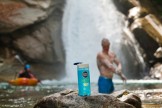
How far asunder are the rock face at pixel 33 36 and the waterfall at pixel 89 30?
1.17 metres

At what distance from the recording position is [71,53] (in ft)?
104

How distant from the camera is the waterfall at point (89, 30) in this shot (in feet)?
102

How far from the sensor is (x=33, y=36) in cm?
2906

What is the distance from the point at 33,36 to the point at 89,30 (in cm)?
595

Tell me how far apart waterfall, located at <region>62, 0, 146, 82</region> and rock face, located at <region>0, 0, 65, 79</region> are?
1.17 metres

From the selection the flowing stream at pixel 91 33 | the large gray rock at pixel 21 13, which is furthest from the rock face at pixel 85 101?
the flowing stream at pixel 91 33

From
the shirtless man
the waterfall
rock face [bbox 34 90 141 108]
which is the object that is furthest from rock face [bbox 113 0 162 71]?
rock face [bbox 34 90 141 108]

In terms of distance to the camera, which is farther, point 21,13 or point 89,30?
point 89,30

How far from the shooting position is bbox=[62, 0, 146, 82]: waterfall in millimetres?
31188

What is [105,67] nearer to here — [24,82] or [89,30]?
[24,82]

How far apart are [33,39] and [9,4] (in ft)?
12.7

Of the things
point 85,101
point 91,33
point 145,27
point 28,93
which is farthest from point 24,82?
point 85,101

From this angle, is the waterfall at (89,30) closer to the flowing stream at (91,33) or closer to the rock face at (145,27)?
the flowing stream at (91,33)

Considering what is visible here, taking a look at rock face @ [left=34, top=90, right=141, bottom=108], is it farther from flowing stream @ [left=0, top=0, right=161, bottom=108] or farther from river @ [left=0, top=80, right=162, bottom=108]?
flowing stream @ [left=0, top=0, right=161, bottom=108]
